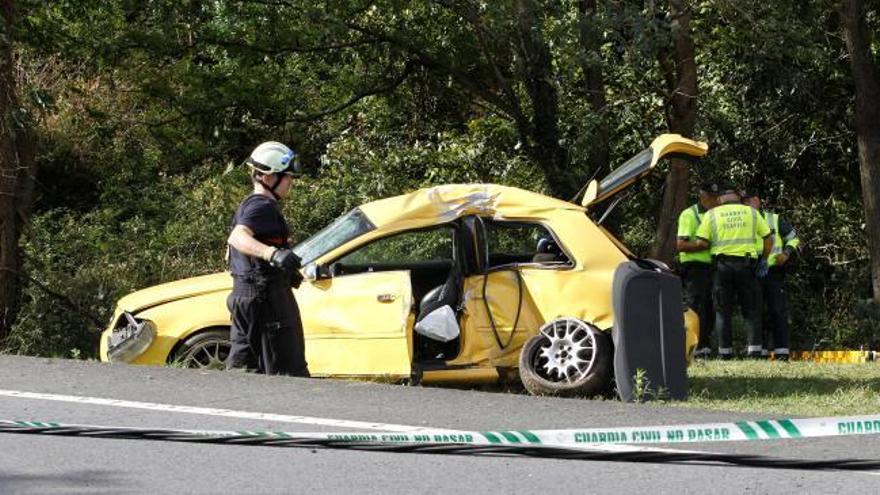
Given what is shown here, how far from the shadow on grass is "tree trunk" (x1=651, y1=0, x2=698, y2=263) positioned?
5576 mm

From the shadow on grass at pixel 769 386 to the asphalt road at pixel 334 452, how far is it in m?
2.25

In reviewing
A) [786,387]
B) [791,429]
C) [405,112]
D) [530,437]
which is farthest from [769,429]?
[405,112]

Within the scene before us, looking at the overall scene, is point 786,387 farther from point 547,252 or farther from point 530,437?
point 530,437

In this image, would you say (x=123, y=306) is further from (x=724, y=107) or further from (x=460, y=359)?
(x=724, y=107)

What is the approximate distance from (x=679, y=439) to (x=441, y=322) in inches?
122

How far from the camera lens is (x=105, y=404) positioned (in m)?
8.20

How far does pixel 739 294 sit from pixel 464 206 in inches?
203

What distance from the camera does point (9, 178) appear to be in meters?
12.8

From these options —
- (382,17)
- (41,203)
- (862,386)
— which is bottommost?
(862,386)

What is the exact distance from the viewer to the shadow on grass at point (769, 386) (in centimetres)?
1030

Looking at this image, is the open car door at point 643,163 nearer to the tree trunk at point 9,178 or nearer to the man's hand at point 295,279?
the man's hand at point 295,279

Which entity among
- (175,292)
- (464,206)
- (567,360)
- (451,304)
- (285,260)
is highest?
(464,206)

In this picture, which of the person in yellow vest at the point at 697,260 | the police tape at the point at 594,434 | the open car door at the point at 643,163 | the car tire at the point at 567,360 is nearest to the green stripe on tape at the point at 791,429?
the police tape at the point at 594,434

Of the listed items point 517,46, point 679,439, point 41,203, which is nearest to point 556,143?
point 517,46
